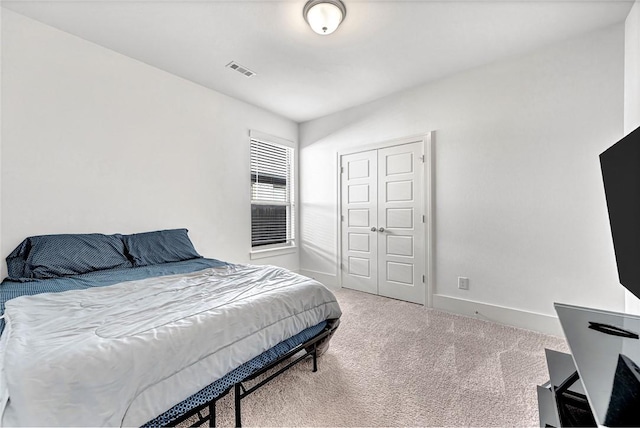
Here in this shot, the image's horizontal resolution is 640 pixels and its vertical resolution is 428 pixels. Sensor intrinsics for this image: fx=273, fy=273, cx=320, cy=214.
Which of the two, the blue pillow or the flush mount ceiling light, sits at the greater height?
the flush mount ceiling light

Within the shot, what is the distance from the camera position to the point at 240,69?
3.02 m

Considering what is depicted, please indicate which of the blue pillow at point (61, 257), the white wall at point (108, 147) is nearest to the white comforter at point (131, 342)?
the blue pillow at point (61, 257)

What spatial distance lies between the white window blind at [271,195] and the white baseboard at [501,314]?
8.19 feet

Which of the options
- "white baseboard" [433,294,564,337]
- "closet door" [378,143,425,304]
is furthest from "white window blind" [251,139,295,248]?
"white baseboard" [433,294,564,337]

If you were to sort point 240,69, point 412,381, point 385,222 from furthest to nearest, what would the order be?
point 385,222
point 240,69
point 412,381

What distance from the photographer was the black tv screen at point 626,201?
125 cm

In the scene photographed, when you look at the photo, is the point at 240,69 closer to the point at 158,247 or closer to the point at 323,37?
the point at 323,37

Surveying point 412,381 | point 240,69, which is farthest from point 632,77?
point 240,69

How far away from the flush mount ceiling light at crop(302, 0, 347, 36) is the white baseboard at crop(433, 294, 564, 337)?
9.86 ft

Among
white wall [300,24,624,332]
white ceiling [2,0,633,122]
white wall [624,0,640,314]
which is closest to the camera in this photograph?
white wall [624,0,640,314]

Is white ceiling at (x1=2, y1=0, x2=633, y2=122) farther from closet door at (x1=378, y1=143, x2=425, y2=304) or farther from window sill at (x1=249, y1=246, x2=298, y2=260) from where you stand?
A: window sill at (x1=249, y1=246, x2=298, y2=260)

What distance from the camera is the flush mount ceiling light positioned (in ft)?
6.67

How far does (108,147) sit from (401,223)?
335 cm

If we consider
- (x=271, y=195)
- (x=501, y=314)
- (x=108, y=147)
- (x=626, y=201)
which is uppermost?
(x=108, y=147)
